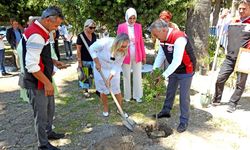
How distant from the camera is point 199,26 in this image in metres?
8.33

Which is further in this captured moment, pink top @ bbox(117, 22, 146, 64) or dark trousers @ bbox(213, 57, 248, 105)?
pink top @ bbox(117, 22, 146, 64)

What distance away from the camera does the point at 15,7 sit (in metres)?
11.3

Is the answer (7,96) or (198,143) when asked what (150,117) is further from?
(7,96)

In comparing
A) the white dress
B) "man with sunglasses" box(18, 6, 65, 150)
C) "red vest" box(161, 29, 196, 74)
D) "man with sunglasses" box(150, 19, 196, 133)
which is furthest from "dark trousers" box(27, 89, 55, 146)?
"red vest" box(161, 29, 196, 74)

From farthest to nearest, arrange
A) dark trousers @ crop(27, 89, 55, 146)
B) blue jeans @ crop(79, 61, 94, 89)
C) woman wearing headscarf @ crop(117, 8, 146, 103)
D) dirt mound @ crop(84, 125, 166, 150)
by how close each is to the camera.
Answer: blue jeans @ crop(79, 61, 94, 89)
woman wearing headscarf @ crop(117, 8, 146, 103)
dirt mound @ crop(84, 125, 166, 150)
dark trousers @ crop(27, 89, 55, 146)

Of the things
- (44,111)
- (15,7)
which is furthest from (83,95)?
(15,7)

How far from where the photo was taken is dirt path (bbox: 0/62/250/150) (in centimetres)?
431

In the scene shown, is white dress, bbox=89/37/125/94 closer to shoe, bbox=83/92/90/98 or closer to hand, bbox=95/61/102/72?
hand, bbox=95/61/102/72

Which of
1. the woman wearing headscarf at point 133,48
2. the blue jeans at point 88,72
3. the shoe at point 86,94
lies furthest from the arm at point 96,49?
the shoe at point 86,94

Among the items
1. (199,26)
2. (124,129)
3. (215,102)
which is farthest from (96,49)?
(199,26)

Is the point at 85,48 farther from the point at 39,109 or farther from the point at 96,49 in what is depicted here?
the point at 39,109

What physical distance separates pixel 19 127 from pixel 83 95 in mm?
1869

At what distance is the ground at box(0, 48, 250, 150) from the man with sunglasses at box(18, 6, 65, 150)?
0.83 meters

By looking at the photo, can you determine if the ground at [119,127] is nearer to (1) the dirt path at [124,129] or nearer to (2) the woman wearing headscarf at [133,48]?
(1) the dirt path at [124,129]
